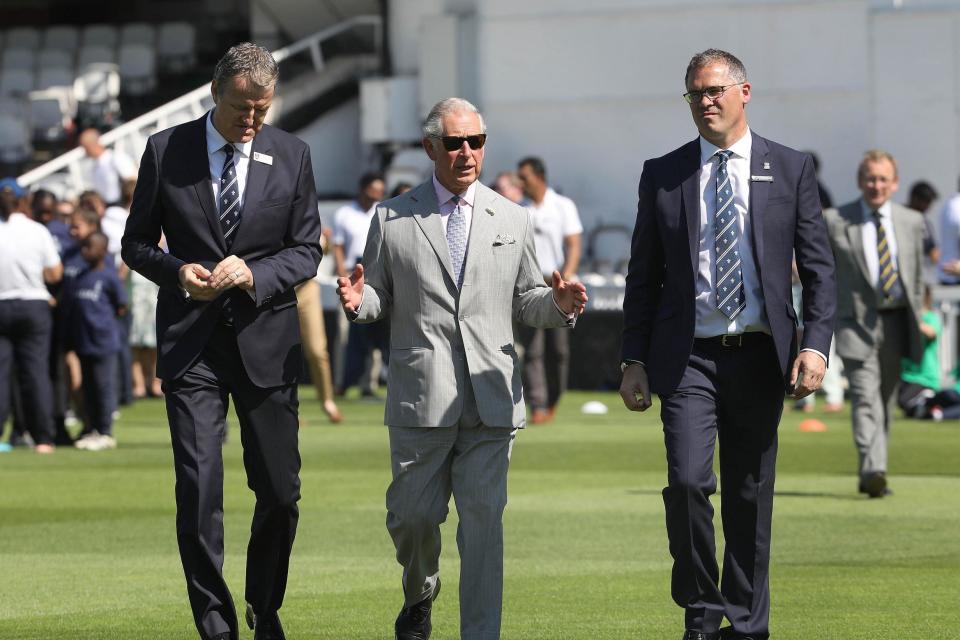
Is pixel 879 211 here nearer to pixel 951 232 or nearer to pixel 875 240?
pixel 875 240

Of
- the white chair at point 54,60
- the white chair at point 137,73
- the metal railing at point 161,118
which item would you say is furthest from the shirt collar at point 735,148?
the white chair at point 54,60

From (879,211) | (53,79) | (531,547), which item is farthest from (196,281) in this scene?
(53,79)

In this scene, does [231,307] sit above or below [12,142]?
below

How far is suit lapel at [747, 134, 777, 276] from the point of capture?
6.67 metres

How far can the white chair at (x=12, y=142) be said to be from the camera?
103ft

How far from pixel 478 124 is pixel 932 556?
3.94 m

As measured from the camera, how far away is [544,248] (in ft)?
54.9

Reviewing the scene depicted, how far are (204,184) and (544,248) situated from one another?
10.00 metres

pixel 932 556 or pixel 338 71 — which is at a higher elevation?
pixel 338 71

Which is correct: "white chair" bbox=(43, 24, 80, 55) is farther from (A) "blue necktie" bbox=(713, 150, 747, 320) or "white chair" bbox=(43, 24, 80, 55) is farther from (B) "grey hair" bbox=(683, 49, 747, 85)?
(A) "blue necktie" bbox=(713, 150, 747, 320)

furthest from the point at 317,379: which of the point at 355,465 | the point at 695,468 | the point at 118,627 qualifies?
the point at 695,468

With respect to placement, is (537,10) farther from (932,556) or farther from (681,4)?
(932,556)

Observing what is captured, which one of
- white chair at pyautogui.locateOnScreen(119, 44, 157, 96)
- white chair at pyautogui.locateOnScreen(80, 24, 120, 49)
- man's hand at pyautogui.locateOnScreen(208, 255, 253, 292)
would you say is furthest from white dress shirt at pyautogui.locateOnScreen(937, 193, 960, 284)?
white chair at pyautogui.locateOnScreen(80, 24, 120, 49)

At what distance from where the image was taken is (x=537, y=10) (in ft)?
91.8
